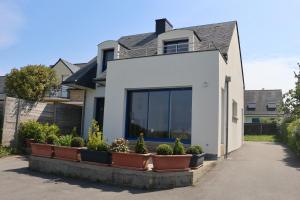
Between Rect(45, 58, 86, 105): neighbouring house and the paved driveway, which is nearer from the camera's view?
the paved driveway

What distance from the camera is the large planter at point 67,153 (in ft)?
35.3

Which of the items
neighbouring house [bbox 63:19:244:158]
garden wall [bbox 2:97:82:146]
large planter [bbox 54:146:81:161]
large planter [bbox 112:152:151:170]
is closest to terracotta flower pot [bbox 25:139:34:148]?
garden wall [bbox 2:97:82:146]

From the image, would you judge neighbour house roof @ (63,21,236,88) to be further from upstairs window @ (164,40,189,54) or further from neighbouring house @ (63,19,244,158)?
upstairs window @ (164,40,189,54)

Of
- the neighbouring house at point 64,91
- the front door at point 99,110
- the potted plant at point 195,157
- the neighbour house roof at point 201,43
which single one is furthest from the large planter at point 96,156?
the neighbouring house at point 64,91

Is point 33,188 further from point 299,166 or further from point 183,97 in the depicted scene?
point 299,166

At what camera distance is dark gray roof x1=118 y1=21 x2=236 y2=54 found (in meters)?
16.3

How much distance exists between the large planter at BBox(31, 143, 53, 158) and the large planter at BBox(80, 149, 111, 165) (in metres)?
1.68

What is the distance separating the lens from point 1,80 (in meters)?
45.6

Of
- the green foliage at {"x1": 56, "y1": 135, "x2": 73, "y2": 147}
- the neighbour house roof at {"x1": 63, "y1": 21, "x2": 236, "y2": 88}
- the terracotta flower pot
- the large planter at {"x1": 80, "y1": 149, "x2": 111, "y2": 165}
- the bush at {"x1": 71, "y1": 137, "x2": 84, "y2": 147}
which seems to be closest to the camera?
the large planter at {"x1": 80, "y1": 149, "x2": 111, "y2": 165}

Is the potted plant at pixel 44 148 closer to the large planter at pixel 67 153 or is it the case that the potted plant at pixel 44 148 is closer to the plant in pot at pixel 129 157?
the large planter at pixel 67 153

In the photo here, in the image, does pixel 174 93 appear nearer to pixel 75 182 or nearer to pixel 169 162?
pixel 169 162

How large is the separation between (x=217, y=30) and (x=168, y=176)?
1221cm

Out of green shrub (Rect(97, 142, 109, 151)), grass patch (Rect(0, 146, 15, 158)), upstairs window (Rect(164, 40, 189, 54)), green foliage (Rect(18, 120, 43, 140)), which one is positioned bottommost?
grass patch (Rect(0, 146, 15, 158))

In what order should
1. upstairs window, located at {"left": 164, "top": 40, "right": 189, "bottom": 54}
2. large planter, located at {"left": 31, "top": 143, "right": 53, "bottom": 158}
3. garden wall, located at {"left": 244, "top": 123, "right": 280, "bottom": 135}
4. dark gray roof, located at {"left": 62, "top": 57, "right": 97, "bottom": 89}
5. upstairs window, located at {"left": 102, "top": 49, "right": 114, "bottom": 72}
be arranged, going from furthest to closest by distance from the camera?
garden wall, located at {"left": 244, "top": 123, "right": 280, "bottom": 135} < upstairs window, located at {"left": 102, "top": 49, "right": 114, "bottom": 72} < dark gray roof, located at {"left": 62, "top": 57, "right": 97, "bottom": 89} < upstairs window, located at {"left": 164, "top": 40, "right": 189, "bottom": 54} < large planter, located at {"left": 31, "top": 143, "right": 53, "bottom": 158}
